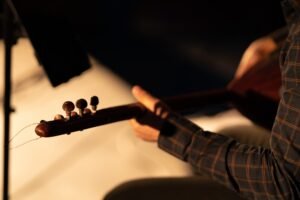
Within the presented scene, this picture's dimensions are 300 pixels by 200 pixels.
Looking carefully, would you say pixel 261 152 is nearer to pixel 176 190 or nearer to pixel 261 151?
pixel 261 151

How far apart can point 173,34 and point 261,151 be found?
1.55m

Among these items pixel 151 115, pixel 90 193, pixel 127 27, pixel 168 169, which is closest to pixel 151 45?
pixel 127 27

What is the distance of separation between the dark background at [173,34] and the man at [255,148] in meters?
1.08

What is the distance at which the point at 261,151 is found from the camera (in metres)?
0.83

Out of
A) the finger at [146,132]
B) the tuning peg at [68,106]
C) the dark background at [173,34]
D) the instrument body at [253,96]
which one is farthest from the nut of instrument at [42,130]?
the dark background at [173,34]

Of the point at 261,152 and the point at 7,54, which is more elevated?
the point at 7,54

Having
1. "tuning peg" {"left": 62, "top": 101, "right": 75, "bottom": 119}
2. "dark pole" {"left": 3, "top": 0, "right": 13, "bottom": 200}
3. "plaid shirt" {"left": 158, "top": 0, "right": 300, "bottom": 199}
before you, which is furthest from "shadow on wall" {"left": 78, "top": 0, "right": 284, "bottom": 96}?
"tuning peg" {"left": 62, "top": 101, "right": 75, "bottom": 119}

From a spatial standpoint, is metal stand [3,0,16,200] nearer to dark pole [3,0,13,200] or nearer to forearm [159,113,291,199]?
dark pole [3,0,13,200]

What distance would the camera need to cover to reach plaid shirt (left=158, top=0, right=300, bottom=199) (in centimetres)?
74

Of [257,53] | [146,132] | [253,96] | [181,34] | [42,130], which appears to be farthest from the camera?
[181,34]

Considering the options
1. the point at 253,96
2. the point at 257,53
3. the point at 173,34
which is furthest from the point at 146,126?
the point at 173,34

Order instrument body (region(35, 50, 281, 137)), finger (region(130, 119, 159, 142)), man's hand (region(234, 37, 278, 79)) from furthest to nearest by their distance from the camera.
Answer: man's hand (region(234, 37, 278, 79)), instrument body (region(35, 50, 281, 137)), finger (region(130, 119, 159, 142))

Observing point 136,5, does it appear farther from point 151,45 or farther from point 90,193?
point 90,193

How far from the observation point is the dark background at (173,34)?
2.12 meters
